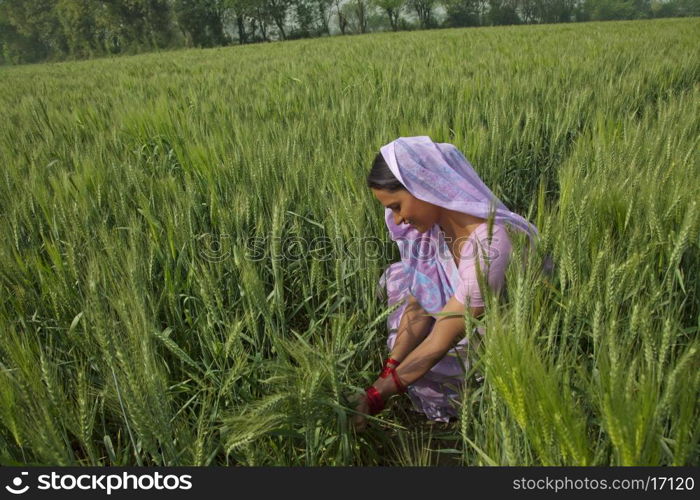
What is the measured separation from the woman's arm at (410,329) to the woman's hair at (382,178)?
1.18 feet

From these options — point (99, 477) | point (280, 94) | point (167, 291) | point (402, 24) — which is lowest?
point (99, 477)

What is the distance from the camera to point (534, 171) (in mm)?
2254

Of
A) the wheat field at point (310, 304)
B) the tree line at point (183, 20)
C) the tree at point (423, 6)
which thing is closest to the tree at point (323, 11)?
the tree line at point (183, 20)

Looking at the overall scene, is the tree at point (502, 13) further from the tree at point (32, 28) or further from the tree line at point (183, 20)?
the tree at point (32, 28)

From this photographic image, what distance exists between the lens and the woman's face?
1341mm

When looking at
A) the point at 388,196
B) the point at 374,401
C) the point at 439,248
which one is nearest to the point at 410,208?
the point at 388,196

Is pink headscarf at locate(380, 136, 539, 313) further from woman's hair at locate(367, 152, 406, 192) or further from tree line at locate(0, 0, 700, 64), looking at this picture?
tree line at locate(0, 0, 700, 64)

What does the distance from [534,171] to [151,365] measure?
199cm

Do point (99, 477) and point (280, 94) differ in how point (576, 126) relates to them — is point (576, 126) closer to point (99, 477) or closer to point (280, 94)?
point (280, 94)

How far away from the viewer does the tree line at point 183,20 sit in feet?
115

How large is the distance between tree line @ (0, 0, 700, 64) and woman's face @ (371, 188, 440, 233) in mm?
26608

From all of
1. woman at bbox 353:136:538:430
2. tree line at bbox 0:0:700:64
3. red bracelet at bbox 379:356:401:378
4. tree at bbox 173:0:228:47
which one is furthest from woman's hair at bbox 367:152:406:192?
tree at bbox 173:0:228:47

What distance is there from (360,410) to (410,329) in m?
0.33

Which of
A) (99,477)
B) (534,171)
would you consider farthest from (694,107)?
(99,477)
